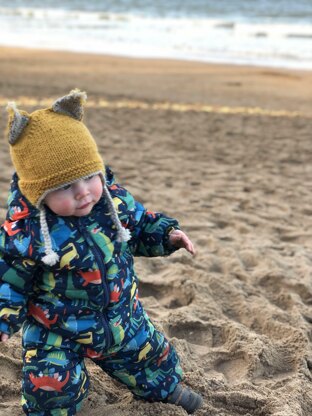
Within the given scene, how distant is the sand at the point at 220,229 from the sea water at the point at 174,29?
7.16 m

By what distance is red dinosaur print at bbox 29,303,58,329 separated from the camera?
A: 89.3 inches

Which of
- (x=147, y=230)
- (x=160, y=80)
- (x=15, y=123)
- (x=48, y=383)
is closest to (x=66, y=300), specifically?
(x=48, y=383)

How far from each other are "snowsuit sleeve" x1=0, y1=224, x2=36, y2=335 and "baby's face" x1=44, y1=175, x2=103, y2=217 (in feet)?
0.53

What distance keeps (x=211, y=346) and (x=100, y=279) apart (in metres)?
1.20

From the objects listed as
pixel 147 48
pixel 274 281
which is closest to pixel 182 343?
pixel 274 281

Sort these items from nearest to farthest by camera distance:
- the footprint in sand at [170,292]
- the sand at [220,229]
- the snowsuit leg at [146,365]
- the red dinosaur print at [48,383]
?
the red dinosaur print at [48,383]
the snowsuit leg at [146,365]
the sand at [220,229]
the footprint in sand at [170,292]

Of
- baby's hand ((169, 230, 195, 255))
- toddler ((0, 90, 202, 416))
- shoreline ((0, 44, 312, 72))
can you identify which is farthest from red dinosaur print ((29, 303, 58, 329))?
shoreline ((0, 44, 312, 72))

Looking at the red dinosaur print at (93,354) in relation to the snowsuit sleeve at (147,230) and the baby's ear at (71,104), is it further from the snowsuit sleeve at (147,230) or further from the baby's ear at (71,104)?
the baby's ear at (71,104)

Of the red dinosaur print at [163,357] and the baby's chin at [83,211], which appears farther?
the red dinosaur print at [163,357]

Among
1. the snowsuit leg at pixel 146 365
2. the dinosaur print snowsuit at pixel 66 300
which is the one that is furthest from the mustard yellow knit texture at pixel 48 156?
the snowsuit leg at pixel 146 365

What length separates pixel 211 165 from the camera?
687 cm

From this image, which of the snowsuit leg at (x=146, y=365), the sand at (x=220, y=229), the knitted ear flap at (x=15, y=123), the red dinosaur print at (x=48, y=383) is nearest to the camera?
the knitted ear flap at (x=15, y=123)

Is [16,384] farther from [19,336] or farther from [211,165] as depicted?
[211,165]

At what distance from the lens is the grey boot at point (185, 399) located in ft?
8.56
